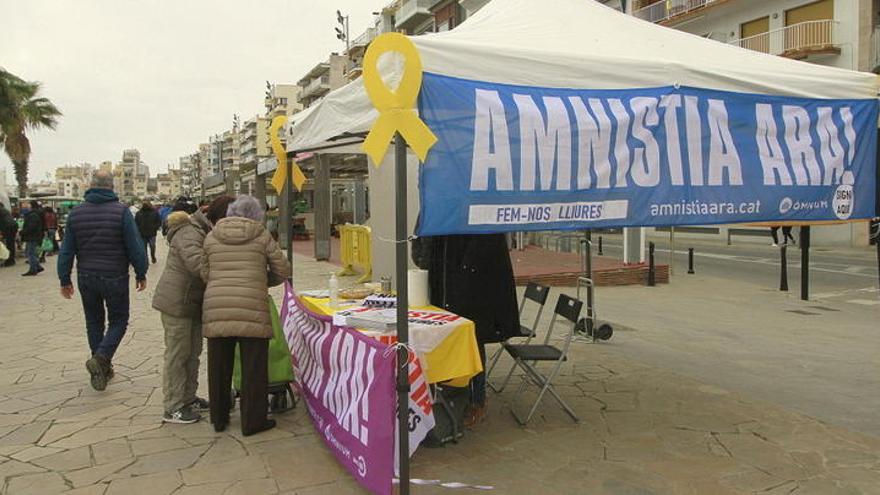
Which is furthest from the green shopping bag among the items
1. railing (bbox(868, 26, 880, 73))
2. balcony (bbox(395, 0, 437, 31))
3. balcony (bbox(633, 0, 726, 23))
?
balcony (bbox(395, 0, 437, 31))

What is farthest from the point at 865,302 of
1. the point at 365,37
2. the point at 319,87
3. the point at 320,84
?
the point at 319,87

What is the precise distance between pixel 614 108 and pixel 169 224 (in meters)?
3.07

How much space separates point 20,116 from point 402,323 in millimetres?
28966

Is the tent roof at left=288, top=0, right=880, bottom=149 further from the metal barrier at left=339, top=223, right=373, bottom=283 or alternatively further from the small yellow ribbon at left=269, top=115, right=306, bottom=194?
the metal barrier at left=339, top=223, right=373, bottom=283

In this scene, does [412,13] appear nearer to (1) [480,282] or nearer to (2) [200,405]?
(2) [200,405]

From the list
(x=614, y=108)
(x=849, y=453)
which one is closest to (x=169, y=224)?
(x=614, y=108)

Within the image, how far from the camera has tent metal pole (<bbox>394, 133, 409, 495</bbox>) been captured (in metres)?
2.93

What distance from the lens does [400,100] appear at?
9.27 ft

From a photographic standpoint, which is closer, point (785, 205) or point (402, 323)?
point (402, 323)

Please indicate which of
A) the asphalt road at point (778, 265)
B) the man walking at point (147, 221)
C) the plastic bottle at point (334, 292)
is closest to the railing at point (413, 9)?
the asphalt road at point (778, 265)

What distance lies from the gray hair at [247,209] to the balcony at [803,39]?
2490 centimetres

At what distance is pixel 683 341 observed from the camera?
7301 mm

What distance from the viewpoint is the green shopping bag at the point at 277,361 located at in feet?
14.5

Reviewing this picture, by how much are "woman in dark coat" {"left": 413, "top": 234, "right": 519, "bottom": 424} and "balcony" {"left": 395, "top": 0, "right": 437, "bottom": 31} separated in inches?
1683
